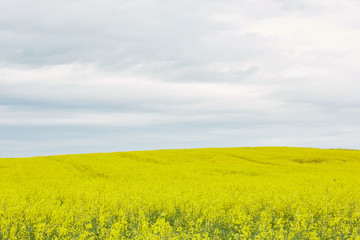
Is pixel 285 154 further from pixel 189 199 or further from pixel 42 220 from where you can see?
pixel 42 220

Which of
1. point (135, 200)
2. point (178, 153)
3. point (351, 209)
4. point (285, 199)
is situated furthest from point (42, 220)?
point (178, 153)

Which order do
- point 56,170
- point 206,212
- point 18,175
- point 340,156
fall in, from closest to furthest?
point 206,212, point 18,175, point 56,170, point 340,156

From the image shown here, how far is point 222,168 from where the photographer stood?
2511 centimetres

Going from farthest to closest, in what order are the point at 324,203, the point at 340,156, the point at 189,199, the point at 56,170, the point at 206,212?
1. the point at 340,156
2. the point at 56,170
3. the point at 189,199
4. the point at 324,203
5. the point at 206,212

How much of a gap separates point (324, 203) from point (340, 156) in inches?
1016

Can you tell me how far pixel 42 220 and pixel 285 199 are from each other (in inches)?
336

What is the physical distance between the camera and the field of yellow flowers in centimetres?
846

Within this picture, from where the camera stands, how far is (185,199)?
12.1 metres

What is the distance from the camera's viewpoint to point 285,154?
113 ft

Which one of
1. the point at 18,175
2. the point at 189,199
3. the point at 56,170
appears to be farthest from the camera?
the point at 56,170

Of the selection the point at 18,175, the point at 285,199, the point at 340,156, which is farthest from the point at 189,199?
the point at 340,156

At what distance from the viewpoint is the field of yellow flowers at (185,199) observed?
8461mm

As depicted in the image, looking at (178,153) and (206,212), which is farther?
(178,153)

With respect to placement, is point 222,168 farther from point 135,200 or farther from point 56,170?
point 135,200
